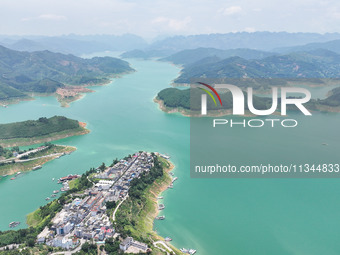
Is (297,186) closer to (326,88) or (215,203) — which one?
(215,203)

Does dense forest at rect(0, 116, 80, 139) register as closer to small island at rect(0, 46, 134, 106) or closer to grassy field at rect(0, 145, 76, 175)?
grassy field at rect(0, 145, 76, 175)

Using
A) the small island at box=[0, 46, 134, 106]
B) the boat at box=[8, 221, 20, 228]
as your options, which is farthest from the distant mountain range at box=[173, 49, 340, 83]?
the boat at box=[8, 221, 20, 228]

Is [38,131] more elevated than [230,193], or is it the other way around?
[38,131]

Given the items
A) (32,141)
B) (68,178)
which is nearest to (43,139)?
(32,141)

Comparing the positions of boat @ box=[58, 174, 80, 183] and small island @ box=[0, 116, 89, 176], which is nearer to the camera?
boat @ box=[58, 174, 80, 183]

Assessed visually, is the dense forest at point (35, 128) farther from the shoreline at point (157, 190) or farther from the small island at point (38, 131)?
the shoreline at point (157, 190)

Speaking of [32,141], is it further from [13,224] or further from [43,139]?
[13,224]

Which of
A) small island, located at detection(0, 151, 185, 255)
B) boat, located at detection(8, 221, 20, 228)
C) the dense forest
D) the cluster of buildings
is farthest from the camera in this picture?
the dense forest
